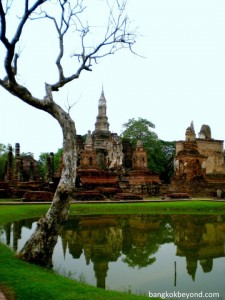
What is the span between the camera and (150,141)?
54.9m

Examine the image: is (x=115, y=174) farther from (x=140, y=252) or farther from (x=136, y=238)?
(x=140, y=252)

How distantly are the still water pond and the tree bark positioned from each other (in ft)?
2.44

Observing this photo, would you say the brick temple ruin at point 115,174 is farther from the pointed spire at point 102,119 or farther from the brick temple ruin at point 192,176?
the pointed spire at point 102,119

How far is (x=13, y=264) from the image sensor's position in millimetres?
7996

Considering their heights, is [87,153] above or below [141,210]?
above

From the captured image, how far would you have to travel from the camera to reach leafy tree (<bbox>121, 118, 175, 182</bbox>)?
178 ft

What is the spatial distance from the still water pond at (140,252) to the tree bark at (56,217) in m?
0.74

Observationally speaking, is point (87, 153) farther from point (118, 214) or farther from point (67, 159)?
point (67, 159)

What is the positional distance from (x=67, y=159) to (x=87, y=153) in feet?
87.8

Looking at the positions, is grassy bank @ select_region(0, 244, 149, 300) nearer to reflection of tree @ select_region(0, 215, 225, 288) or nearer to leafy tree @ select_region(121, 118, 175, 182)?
reflection of tree @ select_region(0, 215, 225, 288)

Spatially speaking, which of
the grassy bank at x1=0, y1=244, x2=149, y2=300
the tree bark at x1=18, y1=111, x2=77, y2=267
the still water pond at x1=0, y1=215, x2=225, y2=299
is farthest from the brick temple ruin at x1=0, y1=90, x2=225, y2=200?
the grassy bank at x1=0, y1=244, x2=149, y2=300

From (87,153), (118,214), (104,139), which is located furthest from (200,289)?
(104,139)

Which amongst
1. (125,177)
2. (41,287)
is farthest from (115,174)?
(41,287)

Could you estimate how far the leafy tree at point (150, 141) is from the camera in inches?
2140
